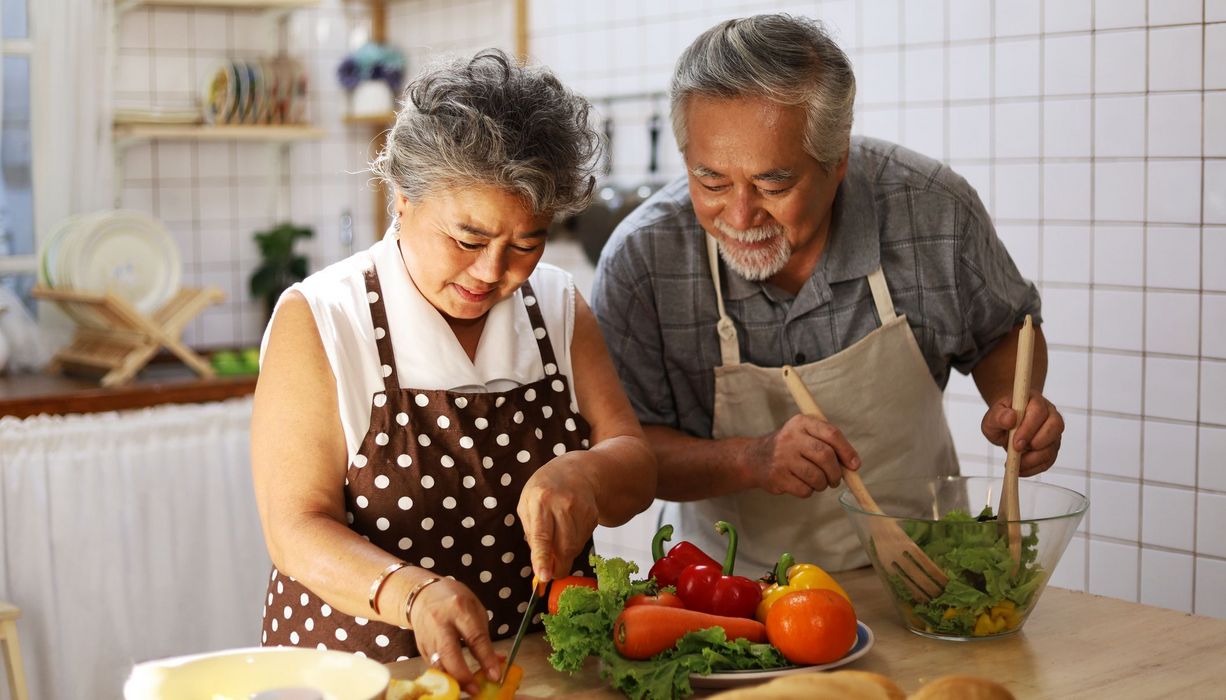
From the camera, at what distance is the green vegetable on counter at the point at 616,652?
126 cm

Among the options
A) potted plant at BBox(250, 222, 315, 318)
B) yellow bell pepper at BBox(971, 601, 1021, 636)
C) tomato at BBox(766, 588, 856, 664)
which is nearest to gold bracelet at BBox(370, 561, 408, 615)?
tomato at BBox(766, 588, 856, 664)

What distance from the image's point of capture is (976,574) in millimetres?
1435

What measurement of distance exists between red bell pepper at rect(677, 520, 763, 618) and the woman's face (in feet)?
1.35

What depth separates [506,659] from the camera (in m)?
1.38

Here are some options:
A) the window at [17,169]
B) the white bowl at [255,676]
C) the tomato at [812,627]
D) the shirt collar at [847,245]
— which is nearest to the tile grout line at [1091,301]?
the shirt collar at [847,245]

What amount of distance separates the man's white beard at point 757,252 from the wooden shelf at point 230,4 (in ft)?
7.96

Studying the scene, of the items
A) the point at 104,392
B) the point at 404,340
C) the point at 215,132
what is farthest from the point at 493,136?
the point at 215,132

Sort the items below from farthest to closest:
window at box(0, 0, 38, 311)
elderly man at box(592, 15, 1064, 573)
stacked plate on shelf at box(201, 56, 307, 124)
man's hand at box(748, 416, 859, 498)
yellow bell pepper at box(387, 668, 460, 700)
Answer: stacked plate on shelf at box(201, 56, 307, 124), window at box(0, 0, 38, 311), elderly man at box(592, 15, 1064, 573), man's hand at box(748, 416, 859, 498), yellow bell pepper at box(387, 668, 460, 700)

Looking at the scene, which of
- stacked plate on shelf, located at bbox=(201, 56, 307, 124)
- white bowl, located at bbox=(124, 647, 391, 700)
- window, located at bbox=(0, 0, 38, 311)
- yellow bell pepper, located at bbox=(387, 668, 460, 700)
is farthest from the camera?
stacked plate on shelf, located at bbox=(201, 56, 307, 124)

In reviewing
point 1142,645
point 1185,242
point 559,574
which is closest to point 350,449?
point 559,574

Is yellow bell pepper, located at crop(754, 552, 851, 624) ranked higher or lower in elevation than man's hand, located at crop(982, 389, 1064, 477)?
lower

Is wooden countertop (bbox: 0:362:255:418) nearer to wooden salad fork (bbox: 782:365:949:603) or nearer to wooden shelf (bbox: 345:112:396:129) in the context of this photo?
wooden shelf (bbox: 345:112:396:129)

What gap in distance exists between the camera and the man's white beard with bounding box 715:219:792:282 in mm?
1720

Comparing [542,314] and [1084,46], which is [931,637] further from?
[1084,46]
